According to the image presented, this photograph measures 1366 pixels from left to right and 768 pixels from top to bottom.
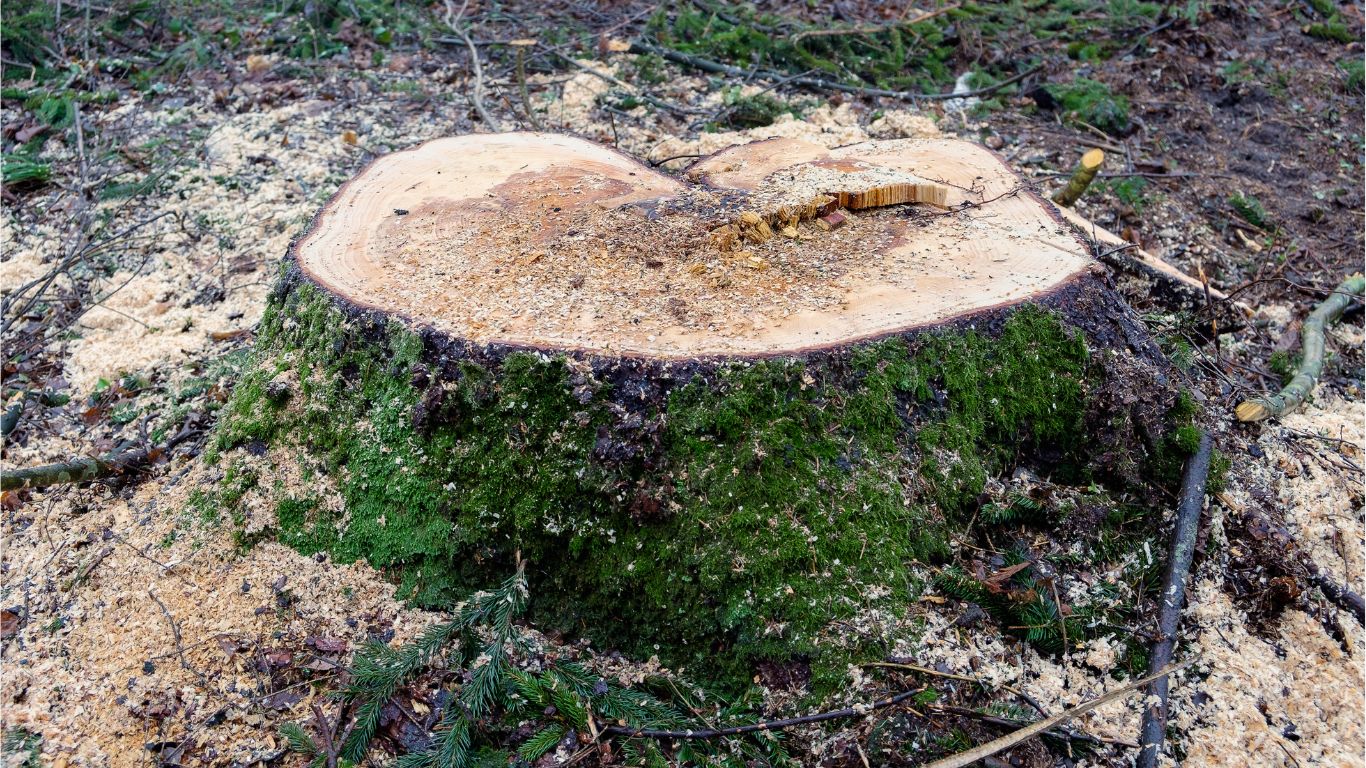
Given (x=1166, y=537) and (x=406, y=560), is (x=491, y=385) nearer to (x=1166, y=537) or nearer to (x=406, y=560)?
(x=406, y=560)

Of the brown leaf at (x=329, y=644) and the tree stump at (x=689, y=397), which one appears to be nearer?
the tree stump at (x=689, y=397)

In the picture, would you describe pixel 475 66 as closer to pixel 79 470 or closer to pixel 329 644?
pixel 79 470

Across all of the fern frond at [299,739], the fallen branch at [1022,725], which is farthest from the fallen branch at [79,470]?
the fallen branch at [1022,725]

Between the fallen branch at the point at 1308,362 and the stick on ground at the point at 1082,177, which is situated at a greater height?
the stick on ground at the point at 1082,177

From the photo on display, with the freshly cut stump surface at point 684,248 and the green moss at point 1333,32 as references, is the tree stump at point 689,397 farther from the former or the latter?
the green moss at point 1333,32

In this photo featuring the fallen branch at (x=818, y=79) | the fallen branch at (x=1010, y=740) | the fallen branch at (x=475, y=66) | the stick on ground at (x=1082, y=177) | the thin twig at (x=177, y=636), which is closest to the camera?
the fallen branch at (x=1010, y=740)

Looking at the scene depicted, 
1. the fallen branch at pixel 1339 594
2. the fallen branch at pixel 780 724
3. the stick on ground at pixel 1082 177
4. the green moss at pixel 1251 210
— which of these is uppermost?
the stick on ground at pixel 1082 177

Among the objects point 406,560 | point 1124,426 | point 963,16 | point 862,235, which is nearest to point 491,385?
point 406,560
